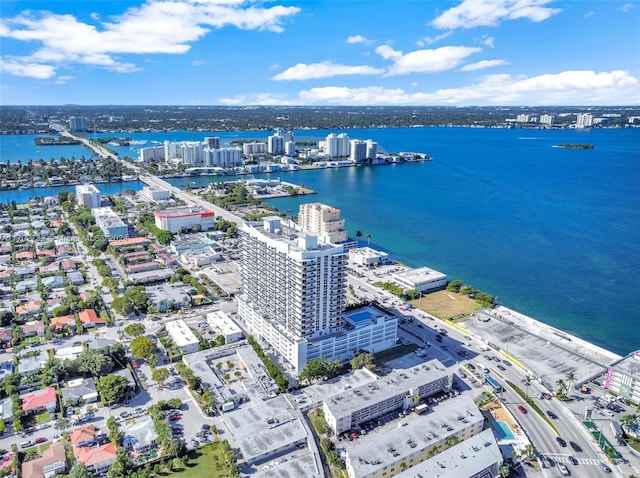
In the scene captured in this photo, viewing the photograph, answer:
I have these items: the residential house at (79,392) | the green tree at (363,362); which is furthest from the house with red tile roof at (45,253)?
the green tree at (363,362)

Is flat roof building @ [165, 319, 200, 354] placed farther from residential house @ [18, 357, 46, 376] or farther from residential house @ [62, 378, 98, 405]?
residential house @ [18, 357, 46, 376]

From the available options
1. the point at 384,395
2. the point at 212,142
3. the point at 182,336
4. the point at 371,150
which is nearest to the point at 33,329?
the point at 182,336

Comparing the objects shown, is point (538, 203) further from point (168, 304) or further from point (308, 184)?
point (168, 304)

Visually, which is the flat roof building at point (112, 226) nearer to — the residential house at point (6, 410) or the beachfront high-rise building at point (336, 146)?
the residential house at point (6, 410)

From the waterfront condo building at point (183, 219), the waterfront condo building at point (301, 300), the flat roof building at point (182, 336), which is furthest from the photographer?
the waterfront condo building at point (183, 219)

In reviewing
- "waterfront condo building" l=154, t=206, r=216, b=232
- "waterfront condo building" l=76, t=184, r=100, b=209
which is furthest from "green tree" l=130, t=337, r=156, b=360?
"waterfront condo building" l=76, t=184, r=100, b=209

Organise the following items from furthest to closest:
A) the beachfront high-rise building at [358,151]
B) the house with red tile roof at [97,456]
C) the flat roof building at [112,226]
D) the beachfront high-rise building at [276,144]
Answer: the beachfront high-rise building at [276,144], the beachfront high-rise building at [358,151], the flat roof building at [112,226], the house with red tile roof at [97,456]

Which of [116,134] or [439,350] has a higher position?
[116,134]

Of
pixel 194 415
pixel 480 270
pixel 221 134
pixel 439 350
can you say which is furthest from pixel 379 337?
pixel 221 134

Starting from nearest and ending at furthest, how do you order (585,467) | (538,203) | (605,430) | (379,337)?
(585,467), (605,430), (379,337), (538,203)
